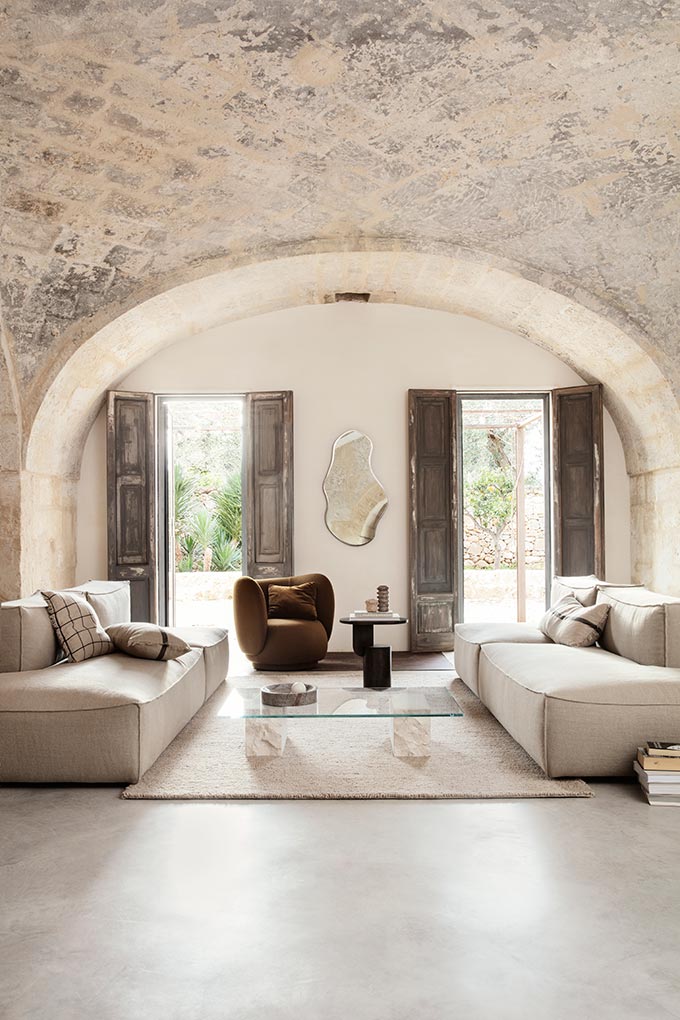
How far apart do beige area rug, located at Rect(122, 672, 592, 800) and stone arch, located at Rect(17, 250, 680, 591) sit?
9.34ft

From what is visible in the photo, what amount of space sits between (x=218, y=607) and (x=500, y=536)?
4.41 meters

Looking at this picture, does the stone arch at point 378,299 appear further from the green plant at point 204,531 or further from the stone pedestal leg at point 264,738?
the green plant at point 204,531

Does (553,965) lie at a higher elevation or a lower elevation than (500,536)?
lower

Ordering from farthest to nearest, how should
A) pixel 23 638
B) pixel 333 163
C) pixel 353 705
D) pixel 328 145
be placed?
1. pixel 333 163
2. pixel 328 145
3. pixel 23 638
4. pixel 353 705

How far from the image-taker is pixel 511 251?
6.26 metres

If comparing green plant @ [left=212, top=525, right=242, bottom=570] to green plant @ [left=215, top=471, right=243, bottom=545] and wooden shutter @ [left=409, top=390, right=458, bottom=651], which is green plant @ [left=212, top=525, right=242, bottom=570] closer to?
green plant @ [left=215, top=471, right=243, bottom=545]

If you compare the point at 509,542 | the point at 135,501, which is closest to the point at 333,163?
the point at 135,501

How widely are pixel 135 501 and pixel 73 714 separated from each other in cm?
422

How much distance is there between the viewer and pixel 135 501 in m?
7.78

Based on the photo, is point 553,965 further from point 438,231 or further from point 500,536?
point 500,536

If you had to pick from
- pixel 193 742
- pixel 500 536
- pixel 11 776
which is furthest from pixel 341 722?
pixel 500 536

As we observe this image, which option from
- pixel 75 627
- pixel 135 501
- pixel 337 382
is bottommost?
pixel 75 627

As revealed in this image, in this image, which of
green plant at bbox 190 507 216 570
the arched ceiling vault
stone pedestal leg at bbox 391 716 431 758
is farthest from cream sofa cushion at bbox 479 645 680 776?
green plant at bbox 190 507 216 570

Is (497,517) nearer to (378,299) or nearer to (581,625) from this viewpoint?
(378,299)
